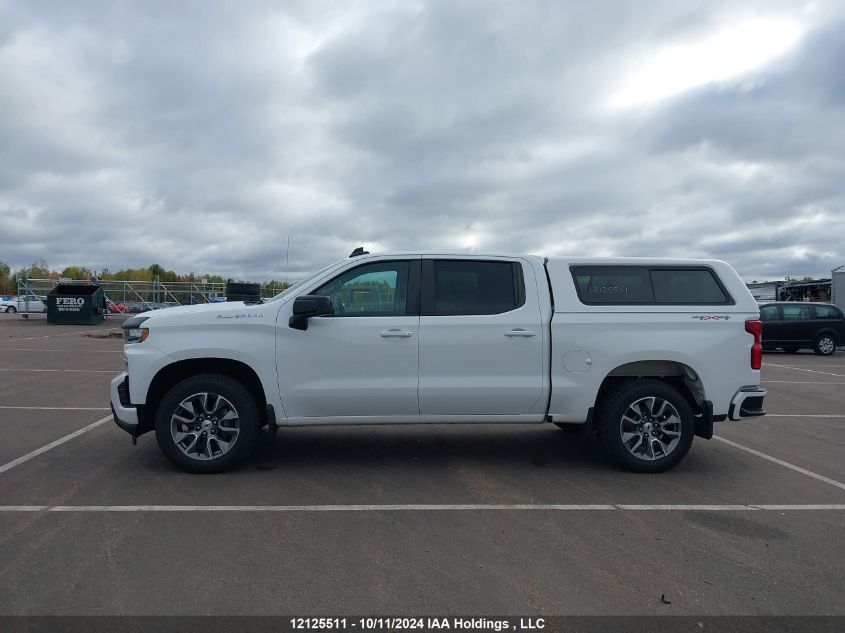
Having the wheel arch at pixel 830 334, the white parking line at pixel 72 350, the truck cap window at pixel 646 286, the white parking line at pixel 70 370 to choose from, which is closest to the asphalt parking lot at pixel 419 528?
the truck cap window at pixel 646 286

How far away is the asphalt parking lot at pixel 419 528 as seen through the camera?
11.9 ft

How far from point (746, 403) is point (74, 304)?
3040cm

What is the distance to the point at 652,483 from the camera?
5832 mm

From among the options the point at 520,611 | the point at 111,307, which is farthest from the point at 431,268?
the point at 111,307

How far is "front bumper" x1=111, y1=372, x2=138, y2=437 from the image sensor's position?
588 centimetres

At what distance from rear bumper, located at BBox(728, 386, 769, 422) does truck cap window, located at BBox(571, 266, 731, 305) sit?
0.85 meters

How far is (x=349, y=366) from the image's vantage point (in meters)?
5.87

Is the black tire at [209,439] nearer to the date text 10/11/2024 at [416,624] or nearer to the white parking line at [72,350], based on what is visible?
the date text 10/11/2024 at [416,624]

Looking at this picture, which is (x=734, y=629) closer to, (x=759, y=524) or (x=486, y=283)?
(x=759, y=524)

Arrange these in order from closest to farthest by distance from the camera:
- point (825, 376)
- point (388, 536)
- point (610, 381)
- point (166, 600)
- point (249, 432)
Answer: point (166, 600) → point (388, 536) → point (249, 432) → point (610, 381) → point (825, 376)

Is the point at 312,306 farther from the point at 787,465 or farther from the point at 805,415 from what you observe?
the point at 805,415

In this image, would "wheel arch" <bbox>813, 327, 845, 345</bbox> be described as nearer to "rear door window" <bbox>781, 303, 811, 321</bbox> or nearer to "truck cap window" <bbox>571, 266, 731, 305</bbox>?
"rear door window" <bbox>781, 303, 811, 321</bbox>

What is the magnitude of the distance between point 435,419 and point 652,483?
2001 mm

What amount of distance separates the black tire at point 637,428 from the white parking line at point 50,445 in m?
5.52
